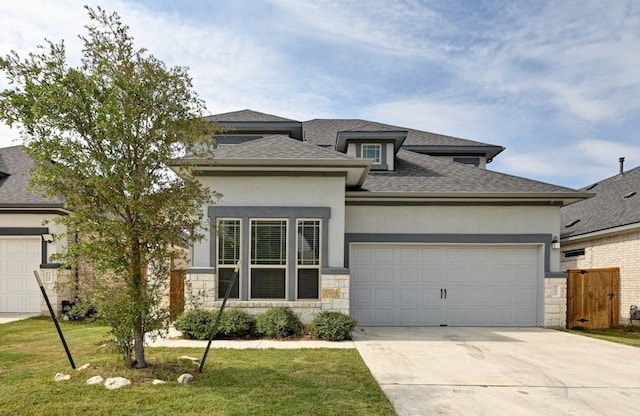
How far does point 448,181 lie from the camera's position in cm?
1174

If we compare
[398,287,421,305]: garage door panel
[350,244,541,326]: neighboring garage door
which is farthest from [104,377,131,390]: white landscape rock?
[398,287,421,305]: garage door panel

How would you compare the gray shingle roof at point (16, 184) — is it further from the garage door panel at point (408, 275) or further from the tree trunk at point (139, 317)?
the garage door panel at point (408, 275)

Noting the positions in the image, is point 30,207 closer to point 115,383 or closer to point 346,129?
point 115,383

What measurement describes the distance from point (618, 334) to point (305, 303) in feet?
27.4

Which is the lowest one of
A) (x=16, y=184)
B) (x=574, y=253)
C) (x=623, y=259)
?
(x=574, y=253)

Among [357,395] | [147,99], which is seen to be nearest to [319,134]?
[147,99]

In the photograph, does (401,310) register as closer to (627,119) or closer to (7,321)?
(7,321)

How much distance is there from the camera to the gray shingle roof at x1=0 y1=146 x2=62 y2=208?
1247cm

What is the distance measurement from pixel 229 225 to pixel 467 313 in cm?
683

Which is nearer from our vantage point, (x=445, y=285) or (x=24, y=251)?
(x=445, y=285)

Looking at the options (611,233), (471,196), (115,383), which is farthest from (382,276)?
(611,233)

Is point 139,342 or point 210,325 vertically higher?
point 139,342

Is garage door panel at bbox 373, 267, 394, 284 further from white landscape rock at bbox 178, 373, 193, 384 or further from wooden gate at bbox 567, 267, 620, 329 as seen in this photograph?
white landscape rock at bbox 178, 373, 193, 384

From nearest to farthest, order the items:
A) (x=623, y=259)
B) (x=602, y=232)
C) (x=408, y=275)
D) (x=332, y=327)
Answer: (x=332, y=327), (x=408, y=275), (x=623, y=259), (x=602, y=232)
